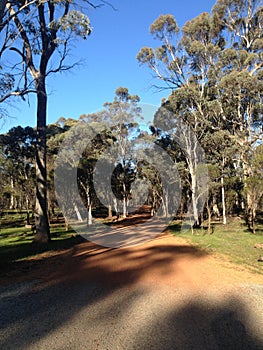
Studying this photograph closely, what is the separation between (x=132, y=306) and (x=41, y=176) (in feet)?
27.2

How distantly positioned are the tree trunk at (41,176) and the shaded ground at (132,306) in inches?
143

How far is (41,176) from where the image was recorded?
37.1ft

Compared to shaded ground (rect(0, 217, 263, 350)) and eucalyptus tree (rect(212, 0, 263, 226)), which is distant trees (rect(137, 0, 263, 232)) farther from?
shaded ground (rect(0, 217, 263, 350))

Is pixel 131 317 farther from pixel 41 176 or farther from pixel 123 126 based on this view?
pixel 123 126

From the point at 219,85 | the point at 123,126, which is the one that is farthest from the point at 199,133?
the point at 123,126

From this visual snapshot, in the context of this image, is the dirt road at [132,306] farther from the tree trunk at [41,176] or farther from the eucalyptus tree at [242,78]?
the eucalyptus tree at [242,78]

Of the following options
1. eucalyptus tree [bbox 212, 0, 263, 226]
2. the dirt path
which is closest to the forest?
eucalyptus tree [bbox 212, 0, 263, 226]

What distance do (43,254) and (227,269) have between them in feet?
20.1

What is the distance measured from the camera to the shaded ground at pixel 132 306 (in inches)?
128

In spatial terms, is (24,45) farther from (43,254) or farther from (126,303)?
(126,303)

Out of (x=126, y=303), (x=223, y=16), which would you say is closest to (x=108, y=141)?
(x=223, y=16)

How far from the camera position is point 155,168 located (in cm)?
2412

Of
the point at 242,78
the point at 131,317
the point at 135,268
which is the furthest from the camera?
the point at 242,78

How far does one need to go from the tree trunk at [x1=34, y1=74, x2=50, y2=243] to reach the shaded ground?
3.64 m
